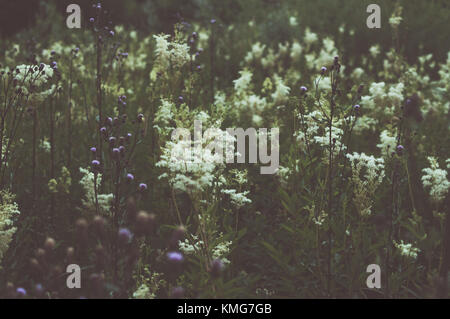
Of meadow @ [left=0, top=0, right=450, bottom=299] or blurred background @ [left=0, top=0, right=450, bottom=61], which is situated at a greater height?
blurred background @ [left=0, top=0, right=450, bottom=61]

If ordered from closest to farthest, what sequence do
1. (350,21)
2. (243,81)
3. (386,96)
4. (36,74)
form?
(36,74) < (386,96) < (243,81) < (350,21)

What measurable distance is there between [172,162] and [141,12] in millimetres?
12870

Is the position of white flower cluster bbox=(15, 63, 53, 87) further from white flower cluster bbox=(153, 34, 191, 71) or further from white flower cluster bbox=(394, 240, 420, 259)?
white flower cluster bbox=(394, 240, 420, 259)

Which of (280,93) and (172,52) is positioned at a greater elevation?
(172,52)

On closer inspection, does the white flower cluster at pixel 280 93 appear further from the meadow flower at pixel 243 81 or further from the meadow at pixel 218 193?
the meadow flower at pixel 243 81

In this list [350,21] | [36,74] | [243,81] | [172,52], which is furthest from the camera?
[350,21]

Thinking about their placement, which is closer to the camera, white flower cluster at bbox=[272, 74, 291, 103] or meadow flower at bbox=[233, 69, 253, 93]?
white flower cluster at bbox=[272, 74, 291, 103]

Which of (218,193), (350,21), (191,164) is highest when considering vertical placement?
(350,21)

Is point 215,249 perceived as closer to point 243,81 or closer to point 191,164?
point 191,164

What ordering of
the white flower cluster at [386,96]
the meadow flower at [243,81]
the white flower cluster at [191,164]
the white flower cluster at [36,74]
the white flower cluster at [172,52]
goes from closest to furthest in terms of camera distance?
the white flower cluster at [191,164] → the white flower cluster at [36,74] → the white flower cluster at [172,52] → the white flower cluster at [386,96] → the meadow flower at [243,81]

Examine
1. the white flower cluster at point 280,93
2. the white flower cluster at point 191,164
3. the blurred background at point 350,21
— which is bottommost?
the white flower cluster at point 191,164

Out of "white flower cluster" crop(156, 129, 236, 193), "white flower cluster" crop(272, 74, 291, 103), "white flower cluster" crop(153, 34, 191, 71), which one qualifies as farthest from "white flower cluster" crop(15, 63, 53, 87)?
"white flower cluster" crop(272, 74, 291, 103)

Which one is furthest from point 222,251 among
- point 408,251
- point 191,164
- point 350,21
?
point 350,21

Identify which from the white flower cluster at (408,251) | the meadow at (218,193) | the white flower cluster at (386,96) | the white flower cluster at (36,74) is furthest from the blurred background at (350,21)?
the white flower cluster at (408,251)
